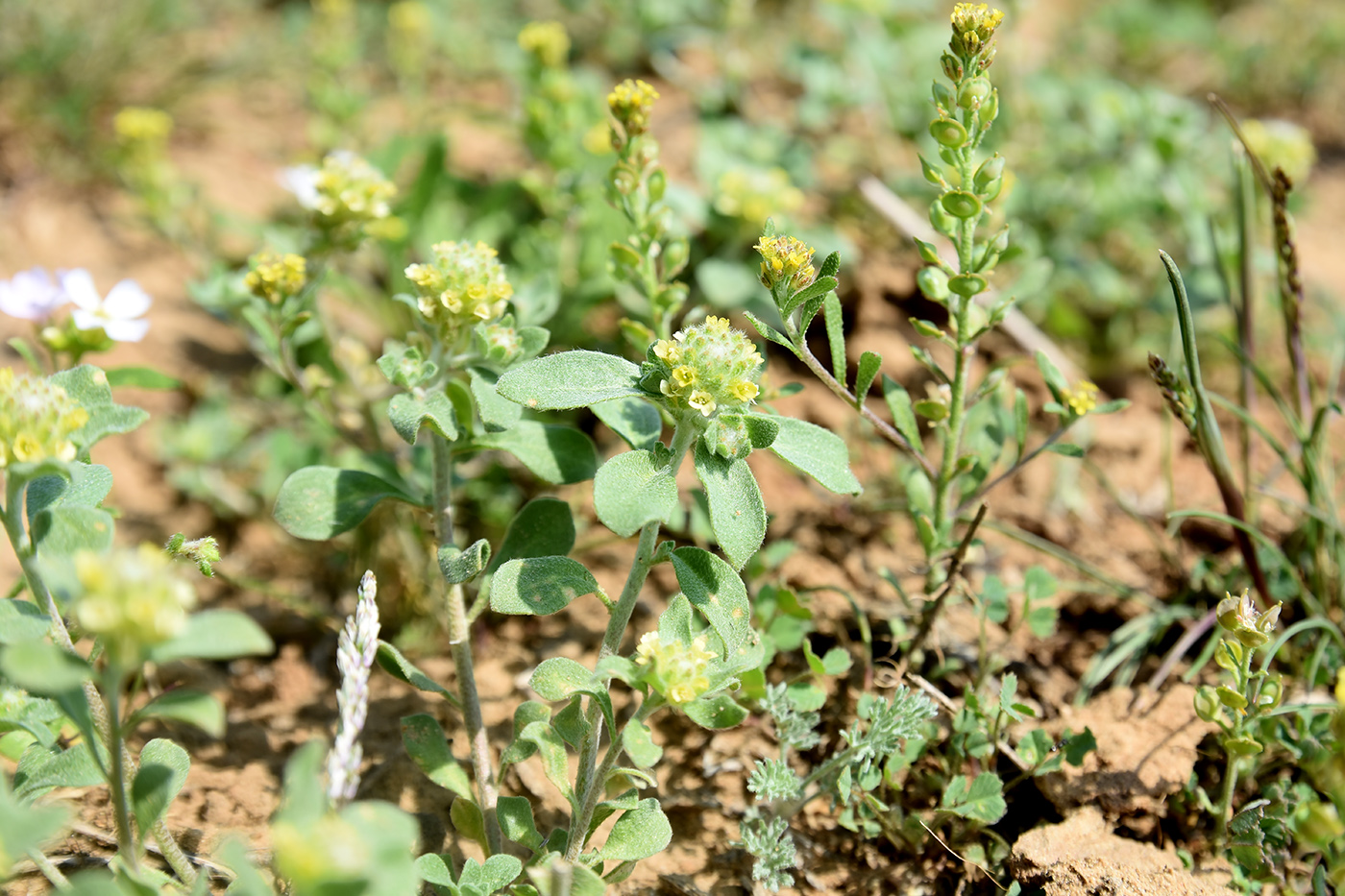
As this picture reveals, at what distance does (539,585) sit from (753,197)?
195cm

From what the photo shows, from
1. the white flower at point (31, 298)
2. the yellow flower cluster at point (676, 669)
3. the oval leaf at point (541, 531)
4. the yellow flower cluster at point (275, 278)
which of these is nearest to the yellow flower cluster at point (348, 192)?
the yellow flower cluster at point (275, 278)

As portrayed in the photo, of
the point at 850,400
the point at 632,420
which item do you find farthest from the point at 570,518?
the point at 850,400

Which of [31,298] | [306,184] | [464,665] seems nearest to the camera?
[464,665]

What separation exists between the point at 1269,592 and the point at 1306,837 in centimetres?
113

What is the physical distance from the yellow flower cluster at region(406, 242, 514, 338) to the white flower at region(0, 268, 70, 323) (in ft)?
3.87

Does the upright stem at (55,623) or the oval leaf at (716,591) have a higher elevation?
the oval leaf at (716,591)

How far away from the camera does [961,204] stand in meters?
2.03

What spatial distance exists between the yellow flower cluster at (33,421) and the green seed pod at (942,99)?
167cm

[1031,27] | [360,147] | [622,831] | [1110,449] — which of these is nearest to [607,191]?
[622,831]

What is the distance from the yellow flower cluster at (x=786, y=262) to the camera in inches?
73.5

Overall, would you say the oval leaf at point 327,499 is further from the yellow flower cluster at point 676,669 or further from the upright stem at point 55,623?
the yellow flower cluster at point 676,669

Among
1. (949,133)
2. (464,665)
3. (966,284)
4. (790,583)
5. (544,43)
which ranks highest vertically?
(949,133)

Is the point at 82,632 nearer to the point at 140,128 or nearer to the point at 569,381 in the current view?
the point at 569,381

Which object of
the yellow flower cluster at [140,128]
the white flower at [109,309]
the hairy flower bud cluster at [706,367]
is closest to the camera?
the hairy flower bud cluster at [706,367]
